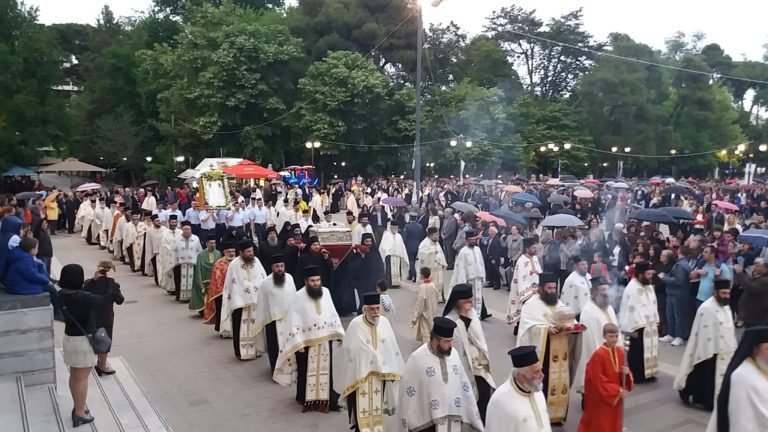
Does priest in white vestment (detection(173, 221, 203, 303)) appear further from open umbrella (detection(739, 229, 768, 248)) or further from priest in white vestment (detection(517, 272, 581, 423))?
open umbrella (detection(739, 229, 768, 248))

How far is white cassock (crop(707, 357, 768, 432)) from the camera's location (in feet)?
16.8

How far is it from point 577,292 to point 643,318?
98 cm

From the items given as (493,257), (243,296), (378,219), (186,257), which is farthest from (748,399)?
(378,219)

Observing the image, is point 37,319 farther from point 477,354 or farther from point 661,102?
point 661,102

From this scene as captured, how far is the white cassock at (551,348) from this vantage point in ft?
24.7

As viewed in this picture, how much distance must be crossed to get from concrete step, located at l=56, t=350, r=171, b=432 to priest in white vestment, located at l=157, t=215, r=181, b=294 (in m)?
4.99

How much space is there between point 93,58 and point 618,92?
46541 mm

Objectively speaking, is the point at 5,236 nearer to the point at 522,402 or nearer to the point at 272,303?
the point at 272,303

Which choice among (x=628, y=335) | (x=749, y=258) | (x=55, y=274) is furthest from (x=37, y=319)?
(x=749, y=258)

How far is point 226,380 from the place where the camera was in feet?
30.7

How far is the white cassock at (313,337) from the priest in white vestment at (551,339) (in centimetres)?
226

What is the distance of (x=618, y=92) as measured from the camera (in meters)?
51.8

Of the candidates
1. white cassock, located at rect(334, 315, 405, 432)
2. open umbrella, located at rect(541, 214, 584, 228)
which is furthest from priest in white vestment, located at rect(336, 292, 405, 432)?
open umbrella, located at rect(541, 214, 584, 228)

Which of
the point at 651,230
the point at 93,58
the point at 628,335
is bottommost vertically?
the point at 628,335
